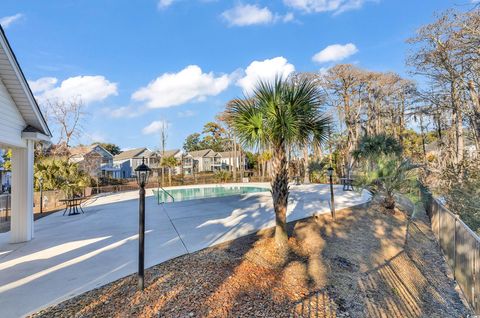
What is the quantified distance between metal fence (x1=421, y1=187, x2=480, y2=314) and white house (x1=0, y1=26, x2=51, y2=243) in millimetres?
9024

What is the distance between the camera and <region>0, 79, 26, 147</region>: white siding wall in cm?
493

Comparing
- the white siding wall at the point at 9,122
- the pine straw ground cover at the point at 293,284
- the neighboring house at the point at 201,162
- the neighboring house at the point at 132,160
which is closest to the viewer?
the pine straw ground cover at the point at 293,284

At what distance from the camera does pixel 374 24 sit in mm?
14461

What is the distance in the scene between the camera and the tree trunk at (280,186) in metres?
5.25

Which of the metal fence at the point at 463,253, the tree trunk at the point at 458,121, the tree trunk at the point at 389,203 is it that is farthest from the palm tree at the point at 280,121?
the tree trunk at the point at 458,121

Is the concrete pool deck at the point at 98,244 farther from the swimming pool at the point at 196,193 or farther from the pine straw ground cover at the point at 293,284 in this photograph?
the swimming pool at the point at 196,193

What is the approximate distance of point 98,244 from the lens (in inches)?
225

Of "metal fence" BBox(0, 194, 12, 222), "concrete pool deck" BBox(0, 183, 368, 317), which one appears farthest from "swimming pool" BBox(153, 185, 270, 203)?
"metal fence" BBox(0, 194, 12, 222)

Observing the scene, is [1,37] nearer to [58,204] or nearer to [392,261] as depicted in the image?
[392,261]

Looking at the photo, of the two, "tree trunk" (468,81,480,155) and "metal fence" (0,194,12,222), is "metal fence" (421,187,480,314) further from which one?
"metal fence" (0,194,12,222)

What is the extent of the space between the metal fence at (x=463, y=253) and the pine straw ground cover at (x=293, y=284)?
26 centimetres

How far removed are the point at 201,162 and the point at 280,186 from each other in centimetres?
3849

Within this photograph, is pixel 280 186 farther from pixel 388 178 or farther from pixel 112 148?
pixel 112 148

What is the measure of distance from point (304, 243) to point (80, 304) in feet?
14.9
